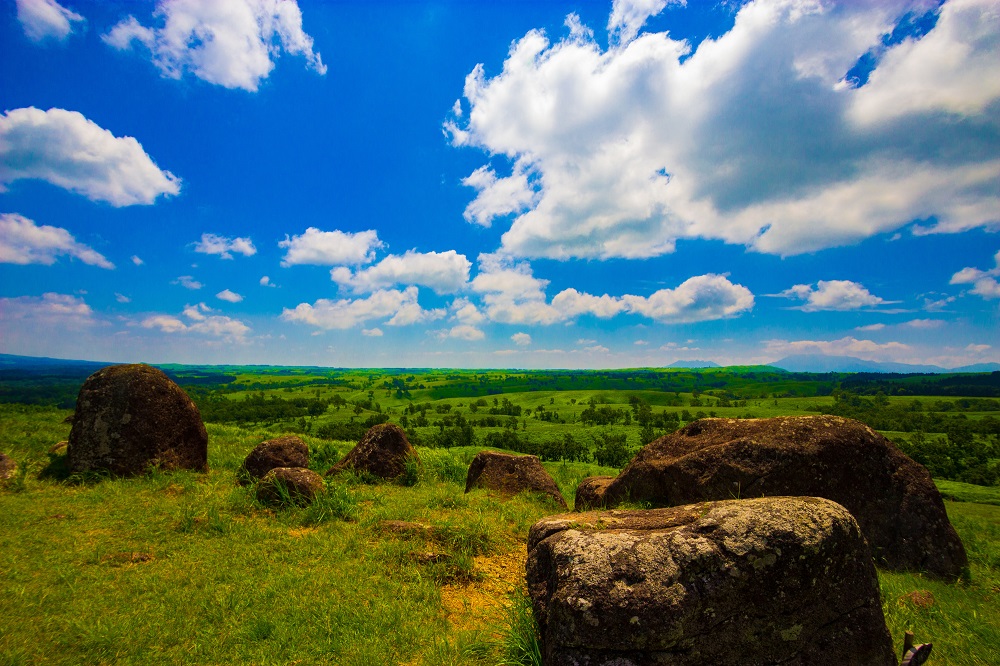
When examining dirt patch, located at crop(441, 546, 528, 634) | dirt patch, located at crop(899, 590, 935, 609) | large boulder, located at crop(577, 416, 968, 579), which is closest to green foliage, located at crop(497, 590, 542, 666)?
dirt patch, located at crop(441, 546, 528, 634)

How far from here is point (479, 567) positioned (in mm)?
8188

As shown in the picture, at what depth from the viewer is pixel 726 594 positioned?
4086mm

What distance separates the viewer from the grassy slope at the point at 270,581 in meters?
5.52

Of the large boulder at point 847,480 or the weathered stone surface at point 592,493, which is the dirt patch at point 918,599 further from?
the weathered stone surface at point 592,493

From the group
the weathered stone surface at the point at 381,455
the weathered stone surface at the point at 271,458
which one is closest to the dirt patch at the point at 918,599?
the weathered stone surface at the point at 381,455

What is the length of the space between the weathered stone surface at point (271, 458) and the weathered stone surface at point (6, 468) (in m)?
5.83

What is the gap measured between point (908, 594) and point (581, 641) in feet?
23.7

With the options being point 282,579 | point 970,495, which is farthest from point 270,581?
point 970,495

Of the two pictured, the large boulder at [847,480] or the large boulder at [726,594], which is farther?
the large boulder at [847,480]

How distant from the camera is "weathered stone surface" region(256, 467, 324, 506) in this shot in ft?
35.7

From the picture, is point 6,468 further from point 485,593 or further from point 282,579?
point 485,593

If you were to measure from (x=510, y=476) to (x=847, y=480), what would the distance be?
856 centimetres

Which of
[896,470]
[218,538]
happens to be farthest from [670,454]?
[218,538]

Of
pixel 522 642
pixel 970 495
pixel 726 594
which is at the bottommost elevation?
pixel 970 495
